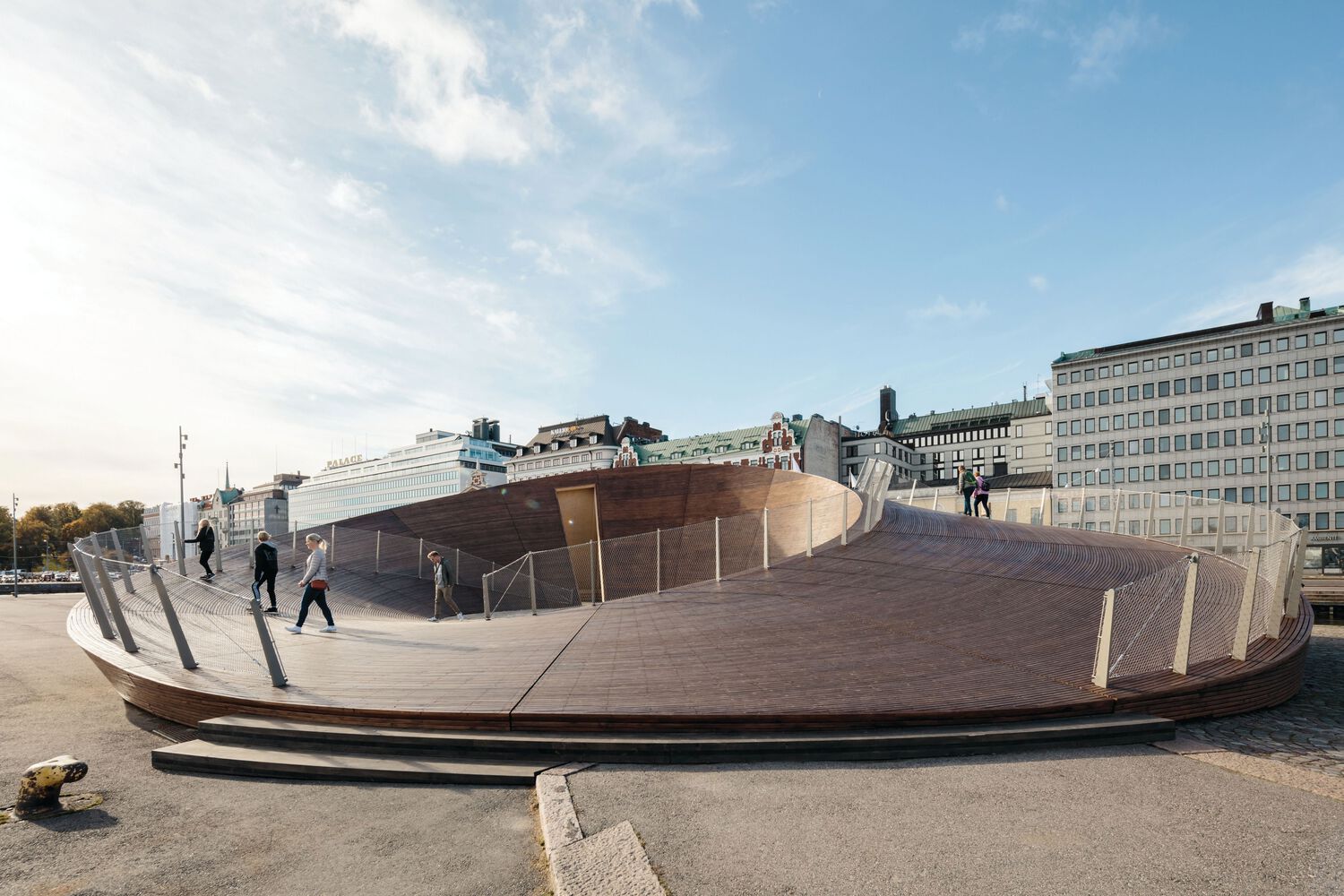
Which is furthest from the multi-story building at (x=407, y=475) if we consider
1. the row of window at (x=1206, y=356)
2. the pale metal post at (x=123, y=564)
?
the pale metal post at (x=123, y=564)

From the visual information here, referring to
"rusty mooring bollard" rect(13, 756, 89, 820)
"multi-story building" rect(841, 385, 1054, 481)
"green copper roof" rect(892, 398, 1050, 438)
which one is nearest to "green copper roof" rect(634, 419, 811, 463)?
"multi-story building" rect(841, 385, 1054, 481)

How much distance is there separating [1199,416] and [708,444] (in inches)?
1700

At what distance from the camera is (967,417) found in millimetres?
81500

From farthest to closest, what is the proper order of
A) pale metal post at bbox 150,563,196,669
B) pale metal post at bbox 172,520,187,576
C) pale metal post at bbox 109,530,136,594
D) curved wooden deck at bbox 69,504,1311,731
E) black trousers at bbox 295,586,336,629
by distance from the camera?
pale metal post at bbox 172,520,187,576, black trousers at bbox 295,586,336,629, pale metal post at bbox 109,530,136,594, pale metal post at bbox 150,563,196,669, curved wooden deck at bbox 69,504,1311,731

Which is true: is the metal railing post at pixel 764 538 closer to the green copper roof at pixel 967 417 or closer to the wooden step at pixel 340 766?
the wooden step at pixel 340 766

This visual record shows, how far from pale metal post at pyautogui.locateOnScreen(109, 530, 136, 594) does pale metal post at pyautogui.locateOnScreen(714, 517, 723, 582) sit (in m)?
8.34

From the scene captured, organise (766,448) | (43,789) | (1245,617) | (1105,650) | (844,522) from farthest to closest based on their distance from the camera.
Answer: (766,448), (844,522), (1245,617), (1105,650), (43,789)

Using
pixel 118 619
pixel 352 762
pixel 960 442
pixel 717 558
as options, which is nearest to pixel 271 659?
pixel 352 762

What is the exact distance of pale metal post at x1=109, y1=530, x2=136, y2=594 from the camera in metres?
9.28

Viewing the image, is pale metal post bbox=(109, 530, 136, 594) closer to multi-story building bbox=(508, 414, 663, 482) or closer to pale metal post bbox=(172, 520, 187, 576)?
pale metal post bbox=(172, 520, 187, 576)

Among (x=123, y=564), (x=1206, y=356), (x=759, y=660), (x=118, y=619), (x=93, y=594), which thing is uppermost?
(x=1206, y=356)

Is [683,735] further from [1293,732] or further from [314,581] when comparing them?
[314,581]

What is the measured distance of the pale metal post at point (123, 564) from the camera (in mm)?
9283

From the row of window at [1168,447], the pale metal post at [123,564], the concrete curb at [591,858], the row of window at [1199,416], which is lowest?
the concrete curb at [591,858]
